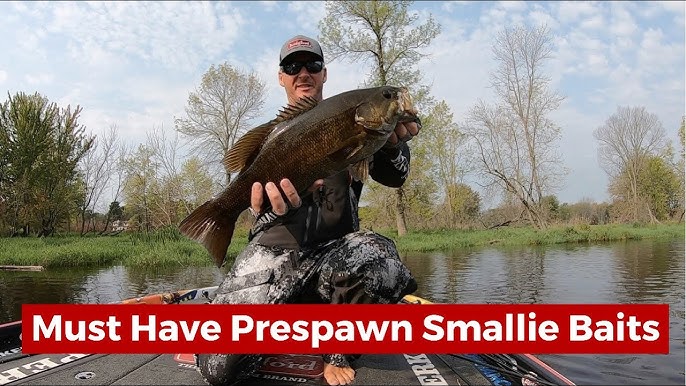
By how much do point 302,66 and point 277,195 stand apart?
1.20 meters

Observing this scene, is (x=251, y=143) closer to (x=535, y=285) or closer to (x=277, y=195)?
(x=277, y=195)

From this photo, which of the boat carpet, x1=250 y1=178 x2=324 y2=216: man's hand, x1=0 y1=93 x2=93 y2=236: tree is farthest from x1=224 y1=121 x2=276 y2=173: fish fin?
x1=0 y1=93 x2=93 y2=236: tree

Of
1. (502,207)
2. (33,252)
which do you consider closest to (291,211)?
(33,252)

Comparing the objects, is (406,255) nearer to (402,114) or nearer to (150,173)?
(402,114)

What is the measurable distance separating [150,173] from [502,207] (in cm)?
2790

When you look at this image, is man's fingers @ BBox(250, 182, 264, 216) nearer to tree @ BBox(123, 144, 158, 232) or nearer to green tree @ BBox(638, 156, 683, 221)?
tree @ BBox(123, 144, 158, 232)

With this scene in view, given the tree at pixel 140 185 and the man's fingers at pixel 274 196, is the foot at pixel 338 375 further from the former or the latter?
the tree at pixel 140 185

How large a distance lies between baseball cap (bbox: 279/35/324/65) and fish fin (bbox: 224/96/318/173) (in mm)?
707

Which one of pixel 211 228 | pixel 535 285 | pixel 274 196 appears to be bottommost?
pixel 535 285

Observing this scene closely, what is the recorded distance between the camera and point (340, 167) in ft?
9.29

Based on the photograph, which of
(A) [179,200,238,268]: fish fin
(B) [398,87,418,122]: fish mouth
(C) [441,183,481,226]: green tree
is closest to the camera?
(B) [398,87,418,122]: fish mouth

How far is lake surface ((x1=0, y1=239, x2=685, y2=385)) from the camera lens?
5.98 metres

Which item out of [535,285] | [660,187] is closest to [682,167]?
[660,187]

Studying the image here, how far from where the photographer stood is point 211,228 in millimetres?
3121
